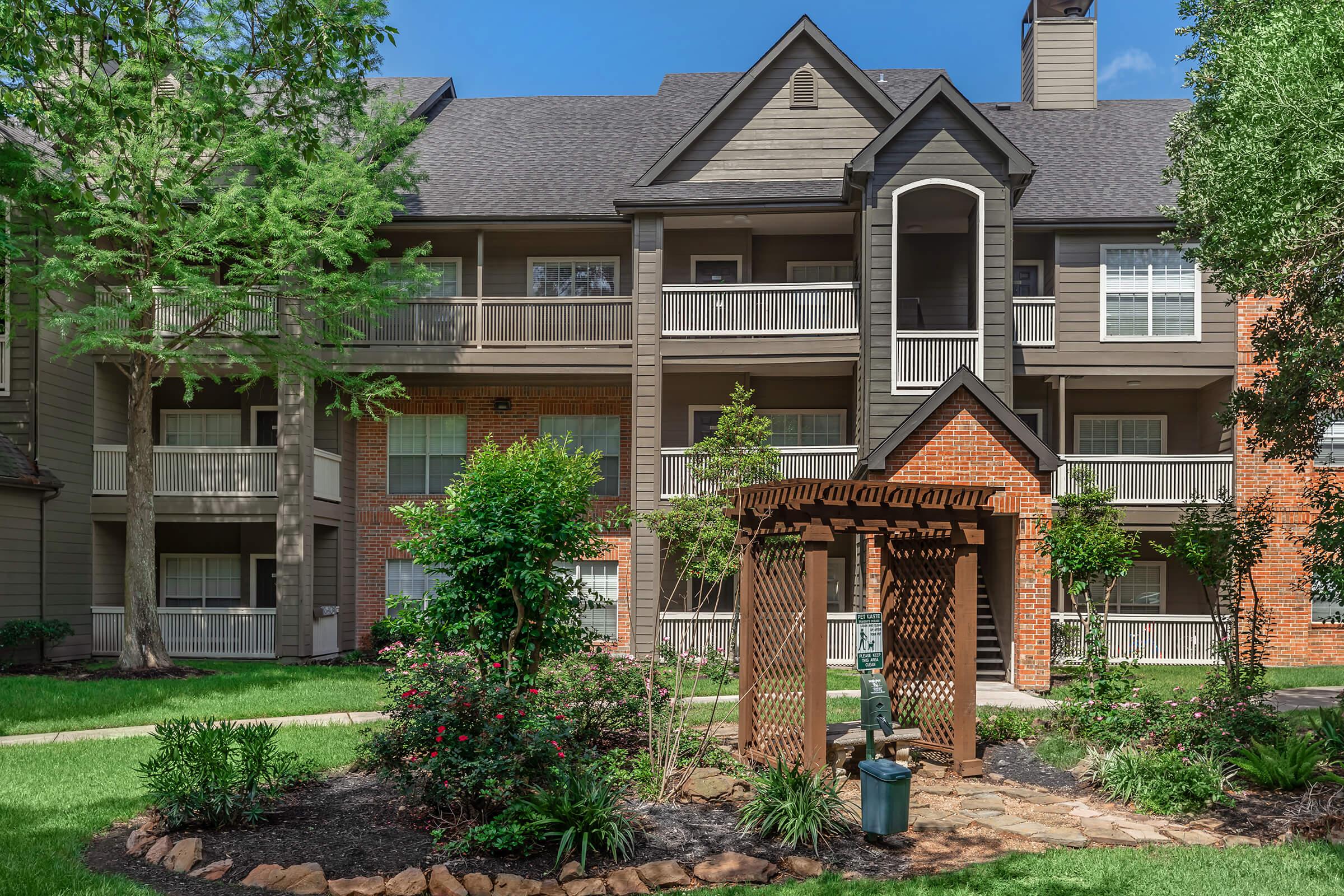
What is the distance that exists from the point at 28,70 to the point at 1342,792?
45.3 feet

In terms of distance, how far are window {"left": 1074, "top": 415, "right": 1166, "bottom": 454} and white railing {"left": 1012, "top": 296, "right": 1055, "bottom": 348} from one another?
265 cm

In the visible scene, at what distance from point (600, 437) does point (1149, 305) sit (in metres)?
11.5

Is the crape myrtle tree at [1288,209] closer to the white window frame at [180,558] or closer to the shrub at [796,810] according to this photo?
the shrub at [796,810]

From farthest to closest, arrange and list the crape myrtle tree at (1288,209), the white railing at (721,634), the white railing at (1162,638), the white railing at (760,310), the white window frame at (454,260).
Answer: the white window frame at (454,260), the white railing at (760,310), the white railing at (1162,638), the white railing at (721,634), the crape myrtle tree at (1288,209)

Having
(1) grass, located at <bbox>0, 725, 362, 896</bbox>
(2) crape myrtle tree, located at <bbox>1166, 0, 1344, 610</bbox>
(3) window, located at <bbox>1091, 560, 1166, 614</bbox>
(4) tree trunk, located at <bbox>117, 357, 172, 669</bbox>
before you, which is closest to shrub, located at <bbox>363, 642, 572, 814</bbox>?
(1) grass, located at <bbox>0, 725, 362, 896</bbox>

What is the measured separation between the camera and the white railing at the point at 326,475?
21109mm

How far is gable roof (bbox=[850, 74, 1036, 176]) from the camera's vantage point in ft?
62.7

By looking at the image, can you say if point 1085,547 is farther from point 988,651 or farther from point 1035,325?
point 1035,325

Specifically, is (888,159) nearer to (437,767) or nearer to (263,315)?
(263,315)

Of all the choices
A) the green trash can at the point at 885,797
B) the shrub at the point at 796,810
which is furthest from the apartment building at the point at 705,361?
the green trash can at the point at 885,797

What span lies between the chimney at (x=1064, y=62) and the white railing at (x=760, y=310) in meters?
10.3

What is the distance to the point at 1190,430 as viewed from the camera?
74.8ft

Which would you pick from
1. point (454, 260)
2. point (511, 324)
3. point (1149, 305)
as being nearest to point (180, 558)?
point (454, 260)

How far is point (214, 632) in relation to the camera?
20.5 meters
